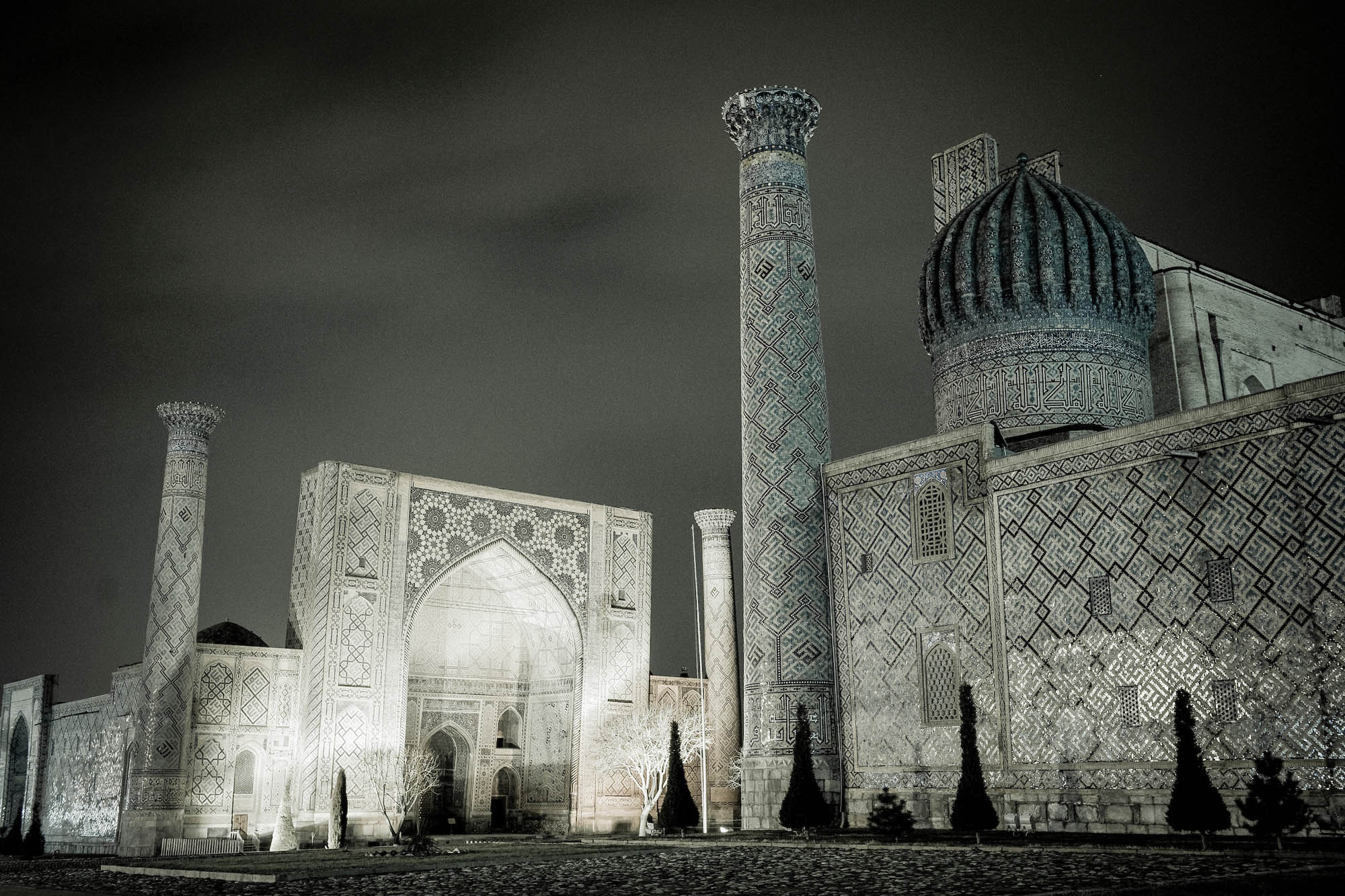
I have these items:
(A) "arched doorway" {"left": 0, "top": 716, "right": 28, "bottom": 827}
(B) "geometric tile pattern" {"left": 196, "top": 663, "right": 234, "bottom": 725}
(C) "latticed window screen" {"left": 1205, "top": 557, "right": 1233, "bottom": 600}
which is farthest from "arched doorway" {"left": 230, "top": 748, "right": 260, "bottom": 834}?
(C) "latticed window screen" {"left": 1205, "top": 557, "right": 1233, "bottom": 600}

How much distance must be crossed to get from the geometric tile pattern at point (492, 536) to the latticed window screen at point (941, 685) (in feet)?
23.4

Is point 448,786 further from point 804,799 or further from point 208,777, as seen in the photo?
point 804,799

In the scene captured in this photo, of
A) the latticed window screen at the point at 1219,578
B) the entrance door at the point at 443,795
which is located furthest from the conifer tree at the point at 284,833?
the latticed window screen at the point at 1219,578

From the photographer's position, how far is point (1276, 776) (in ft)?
24.0

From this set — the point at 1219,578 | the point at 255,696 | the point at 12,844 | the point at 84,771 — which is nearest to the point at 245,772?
the point at 255,696

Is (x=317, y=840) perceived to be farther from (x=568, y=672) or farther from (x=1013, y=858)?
(x=1013, y=858)

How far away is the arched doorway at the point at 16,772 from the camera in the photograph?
67.4ft

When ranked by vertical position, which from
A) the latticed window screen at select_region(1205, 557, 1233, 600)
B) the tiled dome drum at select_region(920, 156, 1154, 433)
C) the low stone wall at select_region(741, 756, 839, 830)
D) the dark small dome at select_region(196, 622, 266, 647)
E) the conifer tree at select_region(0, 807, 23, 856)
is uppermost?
the tiled dome drum at select_region(920, 156, 1154, 433)

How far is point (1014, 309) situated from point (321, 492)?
8628 mm

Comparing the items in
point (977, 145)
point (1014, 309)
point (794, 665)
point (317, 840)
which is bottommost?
point (317, 840)

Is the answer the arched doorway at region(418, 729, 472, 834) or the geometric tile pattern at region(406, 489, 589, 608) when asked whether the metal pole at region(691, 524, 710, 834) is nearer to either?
the geometric tile pattern at region(406, 489, 589, 608)

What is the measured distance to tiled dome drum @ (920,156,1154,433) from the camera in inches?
496

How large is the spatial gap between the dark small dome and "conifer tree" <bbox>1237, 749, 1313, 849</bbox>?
13306 millimetres

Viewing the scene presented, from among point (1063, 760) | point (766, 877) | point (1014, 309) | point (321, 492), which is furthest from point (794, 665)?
point (321, 492)
